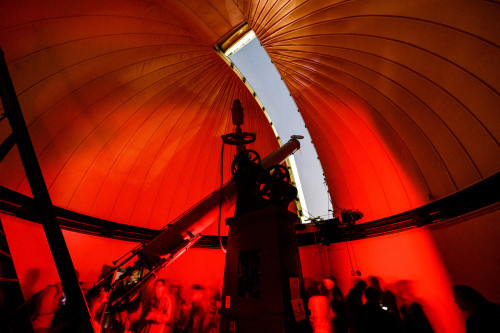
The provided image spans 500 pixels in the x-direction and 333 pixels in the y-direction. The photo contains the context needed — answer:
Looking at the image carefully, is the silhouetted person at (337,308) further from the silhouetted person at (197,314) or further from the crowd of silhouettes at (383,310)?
the silhouetted person at (197,314)

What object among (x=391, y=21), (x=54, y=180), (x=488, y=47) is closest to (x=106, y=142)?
(x=54, y=180)

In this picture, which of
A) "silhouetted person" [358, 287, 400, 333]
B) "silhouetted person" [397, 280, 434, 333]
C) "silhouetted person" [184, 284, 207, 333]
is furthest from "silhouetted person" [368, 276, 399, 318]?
"silhouetted person" [184, 284, 207, 333]

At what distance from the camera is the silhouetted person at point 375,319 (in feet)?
10.2

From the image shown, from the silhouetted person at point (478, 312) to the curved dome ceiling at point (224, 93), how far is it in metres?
3.15

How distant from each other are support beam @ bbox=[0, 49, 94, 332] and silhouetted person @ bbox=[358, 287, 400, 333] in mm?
3927

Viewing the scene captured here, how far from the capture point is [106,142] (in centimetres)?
659

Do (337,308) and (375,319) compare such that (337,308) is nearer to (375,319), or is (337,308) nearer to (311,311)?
(311,311)

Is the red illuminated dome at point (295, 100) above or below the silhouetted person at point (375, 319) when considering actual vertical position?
above

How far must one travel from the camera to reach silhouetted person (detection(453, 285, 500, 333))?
97.7 inches

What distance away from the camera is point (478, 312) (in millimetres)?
2744

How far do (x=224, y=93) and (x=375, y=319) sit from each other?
8.09 m

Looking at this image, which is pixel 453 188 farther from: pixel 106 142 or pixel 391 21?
pixel 106 142

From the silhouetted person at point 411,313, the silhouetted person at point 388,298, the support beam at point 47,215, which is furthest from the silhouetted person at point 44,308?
the silhouetted person at point 411,313

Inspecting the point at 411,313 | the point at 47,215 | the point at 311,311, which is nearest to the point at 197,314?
the point at 311,311
